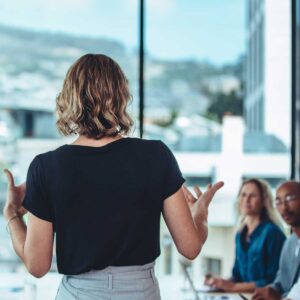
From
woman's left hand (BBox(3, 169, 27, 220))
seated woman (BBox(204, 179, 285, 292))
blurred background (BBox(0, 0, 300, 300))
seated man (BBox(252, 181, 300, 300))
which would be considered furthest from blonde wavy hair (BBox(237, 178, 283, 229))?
blurred background (BBox(0, 0, 300, 300))

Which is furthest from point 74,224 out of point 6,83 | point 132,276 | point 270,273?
point 6,83

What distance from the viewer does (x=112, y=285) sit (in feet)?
4.92

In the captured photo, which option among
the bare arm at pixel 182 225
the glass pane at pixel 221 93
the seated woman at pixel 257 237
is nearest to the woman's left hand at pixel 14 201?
the bare arm at pixel 182 225

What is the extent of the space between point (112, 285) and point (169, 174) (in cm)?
28

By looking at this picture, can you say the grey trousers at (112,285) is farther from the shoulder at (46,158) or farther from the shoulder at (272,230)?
the shoulder at (272,230)

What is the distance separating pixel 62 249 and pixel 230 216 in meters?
5.02

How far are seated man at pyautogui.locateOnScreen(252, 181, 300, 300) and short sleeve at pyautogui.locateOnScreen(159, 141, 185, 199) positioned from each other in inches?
68.0

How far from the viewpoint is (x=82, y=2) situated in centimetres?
727

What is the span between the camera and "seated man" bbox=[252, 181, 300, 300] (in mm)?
3199

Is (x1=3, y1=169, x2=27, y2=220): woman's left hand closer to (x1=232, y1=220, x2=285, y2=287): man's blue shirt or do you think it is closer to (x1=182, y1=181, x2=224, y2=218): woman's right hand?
(x1=182, y1=181, x2=224, y2=218): woman's right hand

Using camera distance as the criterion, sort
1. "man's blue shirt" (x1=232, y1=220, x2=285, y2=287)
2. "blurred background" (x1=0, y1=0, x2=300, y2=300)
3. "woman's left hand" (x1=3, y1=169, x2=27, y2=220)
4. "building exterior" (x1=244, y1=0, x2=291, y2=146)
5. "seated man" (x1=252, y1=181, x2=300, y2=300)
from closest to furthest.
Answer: "woman's left hand" (x1=3, y1=169, x2=27, y2=220)
"seated man" (x1=252, y1=181, x2=300, y2=300)
"man's blue shirt" (x1=232, y1=220, x2=285, y2=287)
"building exterior" (x1=244, y1=0, x2=291, y2=146)
"blurred background" (x1=0, y1=0, x2=300, y2=300)

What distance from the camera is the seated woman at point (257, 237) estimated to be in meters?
3.66

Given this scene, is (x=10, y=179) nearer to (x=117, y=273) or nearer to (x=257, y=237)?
(x=117, y=273)

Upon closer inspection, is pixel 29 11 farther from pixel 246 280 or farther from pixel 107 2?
pixel 246 280
